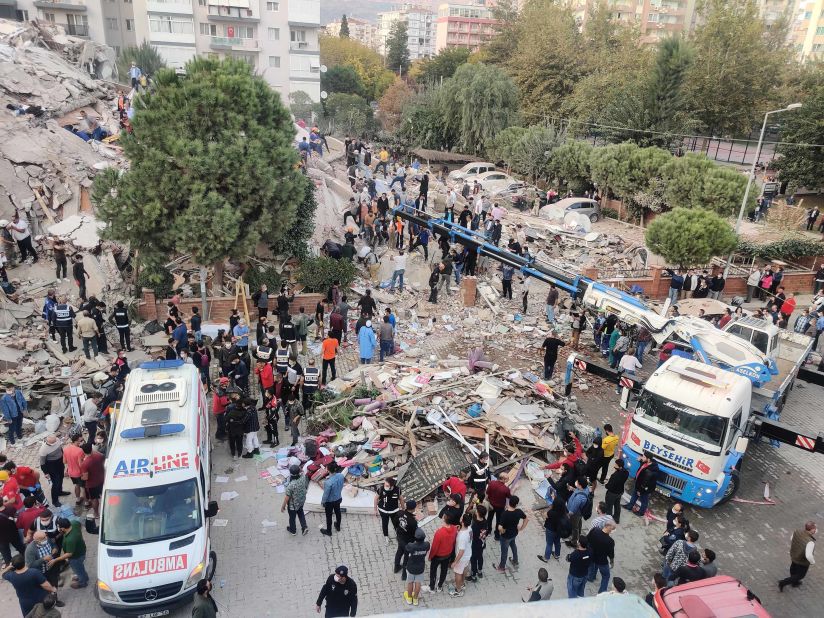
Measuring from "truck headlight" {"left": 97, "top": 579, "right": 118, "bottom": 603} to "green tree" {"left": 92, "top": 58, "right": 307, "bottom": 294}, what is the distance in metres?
9.45

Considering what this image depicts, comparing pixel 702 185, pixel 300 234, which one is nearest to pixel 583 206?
pixel 702 185

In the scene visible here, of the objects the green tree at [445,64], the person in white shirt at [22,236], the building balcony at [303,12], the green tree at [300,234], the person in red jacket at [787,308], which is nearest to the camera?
the person in white shirt at [22,236]

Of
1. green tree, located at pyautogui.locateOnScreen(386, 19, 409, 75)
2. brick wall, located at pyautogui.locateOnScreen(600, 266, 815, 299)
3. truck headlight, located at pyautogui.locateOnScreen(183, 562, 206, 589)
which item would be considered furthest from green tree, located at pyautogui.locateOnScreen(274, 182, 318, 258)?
green tree, located at pyautogui.locateOnScreen(386, 19, 409, 75)

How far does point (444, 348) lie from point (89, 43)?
32073 mm

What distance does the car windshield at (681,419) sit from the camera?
1056cm

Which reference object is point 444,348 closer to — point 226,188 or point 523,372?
point 523,372

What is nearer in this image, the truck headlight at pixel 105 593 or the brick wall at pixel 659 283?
the truck headlight at pixel 105 593

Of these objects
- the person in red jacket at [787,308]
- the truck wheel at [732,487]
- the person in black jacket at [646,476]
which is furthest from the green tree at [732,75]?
the person in black jacket at [646,476]

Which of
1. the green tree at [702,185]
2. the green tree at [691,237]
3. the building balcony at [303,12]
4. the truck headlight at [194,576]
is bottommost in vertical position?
the truck headlight at [194,576]

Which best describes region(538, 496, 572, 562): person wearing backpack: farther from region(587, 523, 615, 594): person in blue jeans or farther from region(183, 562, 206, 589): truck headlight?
region(183, 562, 206, 589): truck headlight

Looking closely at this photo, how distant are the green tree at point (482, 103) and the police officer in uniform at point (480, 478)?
35350mm

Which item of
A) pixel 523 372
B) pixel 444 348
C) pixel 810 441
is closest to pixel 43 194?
pixel 444 348

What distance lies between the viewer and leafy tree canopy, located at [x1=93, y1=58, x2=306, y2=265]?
1511cm

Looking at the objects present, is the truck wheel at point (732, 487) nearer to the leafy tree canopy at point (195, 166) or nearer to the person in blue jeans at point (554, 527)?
the person in blue jeans at point (554, 527)
